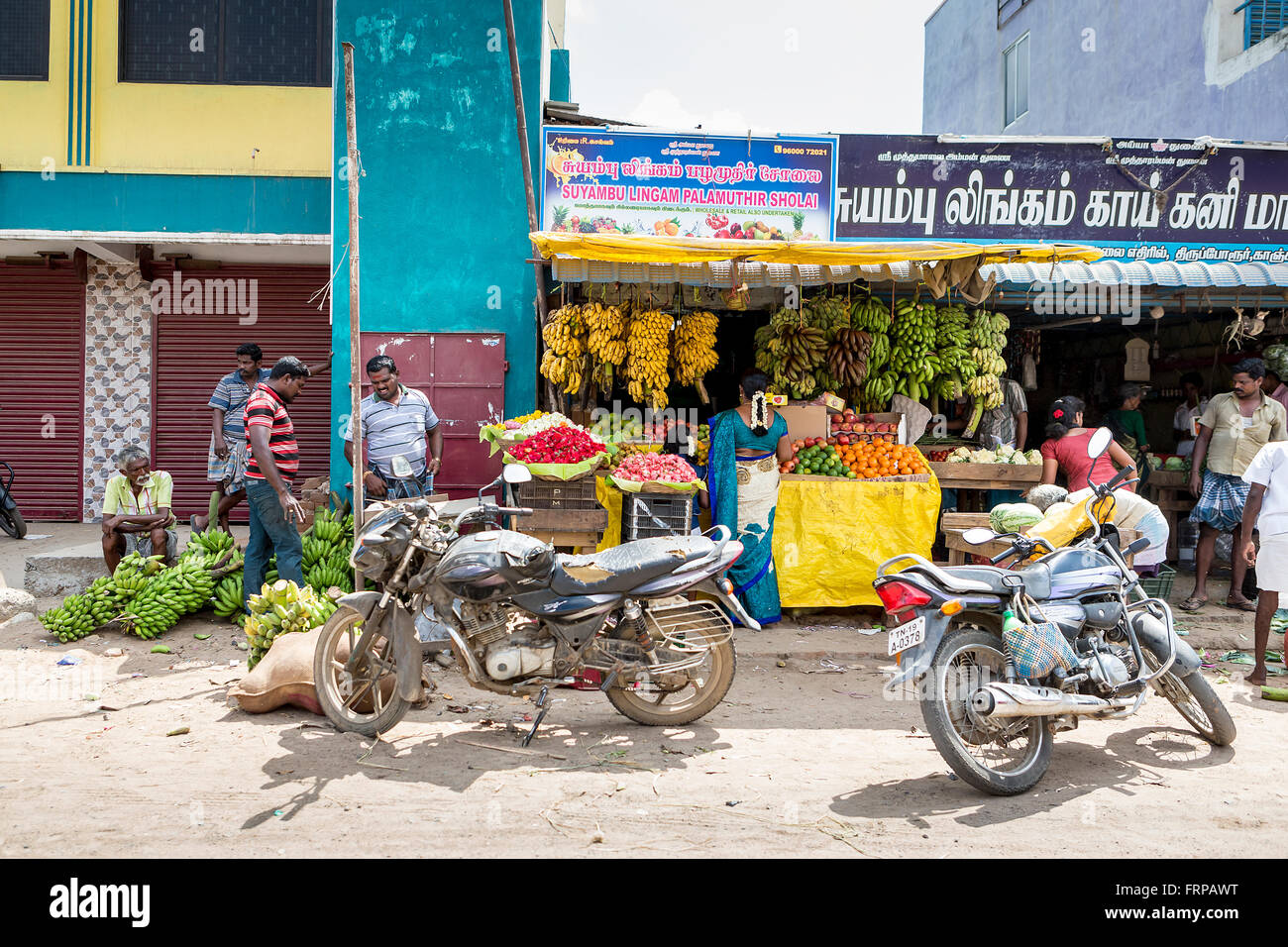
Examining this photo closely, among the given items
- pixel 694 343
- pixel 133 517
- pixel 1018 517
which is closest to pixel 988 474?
pixel 694 343

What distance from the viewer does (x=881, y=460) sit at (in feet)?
25.0

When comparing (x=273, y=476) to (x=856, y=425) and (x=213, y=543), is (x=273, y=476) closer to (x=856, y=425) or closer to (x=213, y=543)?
(x=213, y=543)

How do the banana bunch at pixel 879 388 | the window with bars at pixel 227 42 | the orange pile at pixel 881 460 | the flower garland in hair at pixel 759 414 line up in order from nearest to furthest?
the flower garland in hair at pixel 759 414
the orange pile at pixel 881 460
the banana bunch at pixel 879 388
the window with bars at pixel 227 42

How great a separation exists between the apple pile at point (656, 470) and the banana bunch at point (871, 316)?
2.45 meters

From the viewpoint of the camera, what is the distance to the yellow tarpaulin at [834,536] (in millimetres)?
7375

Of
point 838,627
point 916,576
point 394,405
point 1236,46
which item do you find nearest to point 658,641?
point 916,576

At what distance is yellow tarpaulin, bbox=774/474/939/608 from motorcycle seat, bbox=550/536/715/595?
2.92 m

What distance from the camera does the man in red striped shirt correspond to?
6.25 metres

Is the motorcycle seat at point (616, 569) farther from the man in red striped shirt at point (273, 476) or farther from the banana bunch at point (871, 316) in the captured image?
the banana bunch at point (871, 316)

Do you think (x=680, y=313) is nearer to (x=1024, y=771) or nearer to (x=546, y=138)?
(x=546, y=138)

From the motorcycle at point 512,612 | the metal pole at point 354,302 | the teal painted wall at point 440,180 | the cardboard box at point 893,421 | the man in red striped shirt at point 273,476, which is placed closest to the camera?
the motorcycle at point 512,612

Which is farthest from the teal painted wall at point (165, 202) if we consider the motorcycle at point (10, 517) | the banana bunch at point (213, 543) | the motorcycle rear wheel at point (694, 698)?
the motorcycle rear wheel at point (694, 698)

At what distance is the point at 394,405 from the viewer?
7.29 m

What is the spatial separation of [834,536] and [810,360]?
1.79 metres
